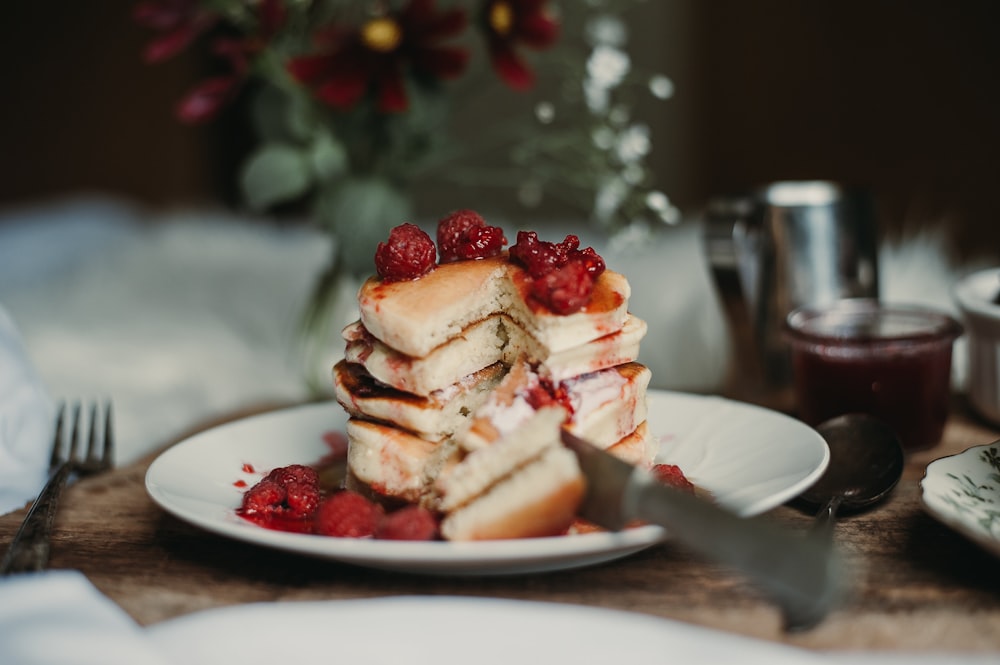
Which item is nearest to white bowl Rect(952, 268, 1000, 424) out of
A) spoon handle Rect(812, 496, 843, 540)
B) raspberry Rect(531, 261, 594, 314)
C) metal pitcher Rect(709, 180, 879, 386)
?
metal pitcher Rect(709, 180, 879, 386)

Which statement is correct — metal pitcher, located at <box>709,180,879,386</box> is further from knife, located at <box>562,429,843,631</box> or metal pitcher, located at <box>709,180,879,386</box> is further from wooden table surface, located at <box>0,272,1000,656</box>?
knife, located at <box>562,429,843,631</box>

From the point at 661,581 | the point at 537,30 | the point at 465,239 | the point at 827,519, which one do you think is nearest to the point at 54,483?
the point at 465,239

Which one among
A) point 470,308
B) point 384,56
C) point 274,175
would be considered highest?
point 384,56

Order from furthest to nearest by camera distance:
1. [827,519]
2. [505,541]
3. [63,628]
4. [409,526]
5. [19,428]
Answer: [19,428], [827,519], [409,526], [505,541], [63,628]

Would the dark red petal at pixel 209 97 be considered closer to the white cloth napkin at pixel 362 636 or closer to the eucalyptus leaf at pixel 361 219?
the eucalyptus leaf at pixel 361 219

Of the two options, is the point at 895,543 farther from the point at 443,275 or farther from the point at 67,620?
the point at 67,620

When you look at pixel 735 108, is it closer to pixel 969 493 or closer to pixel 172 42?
pixel 172 42

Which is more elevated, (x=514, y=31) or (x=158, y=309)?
(x=514, y=31)
